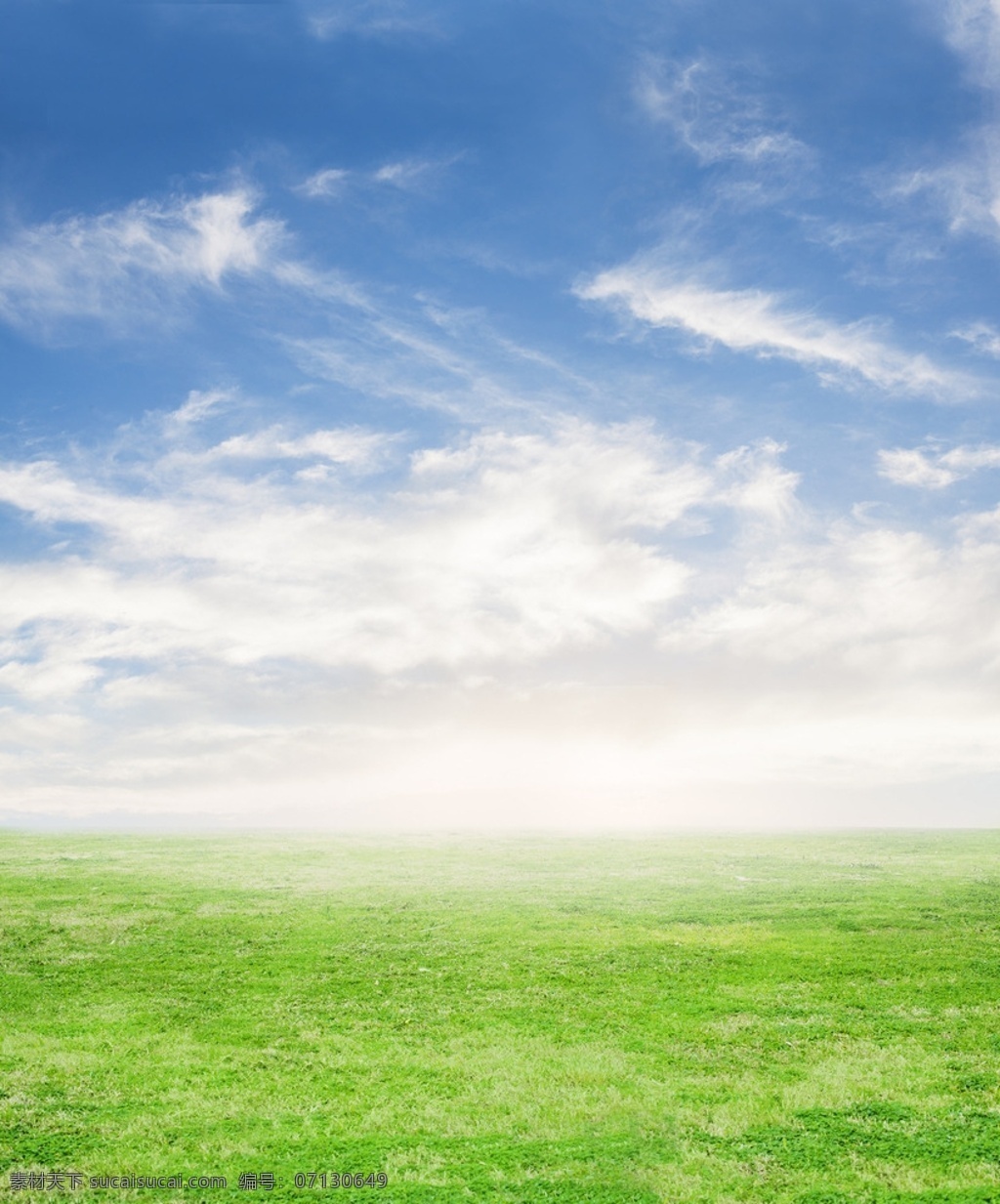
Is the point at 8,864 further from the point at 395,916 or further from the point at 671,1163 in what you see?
the point at 671,1163

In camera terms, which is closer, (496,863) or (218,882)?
(218,882)

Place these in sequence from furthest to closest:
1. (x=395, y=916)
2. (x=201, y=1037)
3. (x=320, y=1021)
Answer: (x=395, y=916) → (x=320, y=1021) → (x=201, y=1037)

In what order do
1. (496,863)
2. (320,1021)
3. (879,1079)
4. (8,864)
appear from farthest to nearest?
(496,863) < (8,864) < (320,1021) < (879,1079)

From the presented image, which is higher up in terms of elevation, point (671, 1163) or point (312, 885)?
point (671, 1163)

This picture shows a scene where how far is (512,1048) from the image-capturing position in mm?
23516

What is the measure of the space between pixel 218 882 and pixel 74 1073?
46402mm

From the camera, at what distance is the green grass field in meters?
16.3

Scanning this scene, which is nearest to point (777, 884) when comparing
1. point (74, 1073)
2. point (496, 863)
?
point (496, 863)

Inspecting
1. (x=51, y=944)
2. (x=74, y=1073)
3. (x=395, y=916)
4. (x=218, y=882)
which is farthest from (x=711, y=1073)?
(x=218, y=882)

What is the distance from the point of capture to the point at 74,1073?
2134 cm

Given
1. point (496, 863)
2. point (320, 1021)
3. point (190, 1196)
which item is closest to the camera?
point (190, 1196)

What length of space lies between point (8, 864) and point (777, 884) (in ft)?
238

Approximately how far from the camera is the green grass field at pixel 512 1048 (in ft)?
53.6

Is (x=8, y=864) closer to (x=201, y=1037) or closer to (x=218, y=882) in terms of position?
(x=218, y=882)
